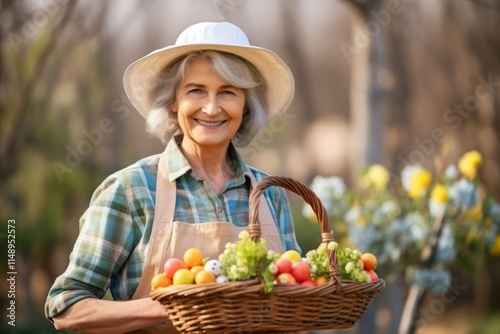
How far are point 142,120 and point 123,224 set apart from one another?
3.22 meters

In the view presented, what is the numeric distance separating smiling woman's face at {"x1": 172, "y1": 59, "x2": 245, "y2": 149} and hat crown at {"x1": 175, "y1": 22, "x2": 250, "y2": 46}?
0.19 feet

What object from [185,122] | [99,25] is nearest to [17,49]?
[99,25]

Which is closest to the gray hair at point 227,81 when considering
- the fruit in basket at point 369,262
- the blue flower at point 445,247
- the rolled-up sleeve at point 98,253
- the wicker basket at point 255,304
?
the rolled-up sleeve at point 98,253

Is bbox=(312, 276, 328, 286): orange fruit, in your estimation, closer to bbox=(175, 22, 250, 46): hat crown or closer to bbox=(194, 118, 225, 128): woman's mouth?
bbox=(194, 118, 225, 128): woman's mouth

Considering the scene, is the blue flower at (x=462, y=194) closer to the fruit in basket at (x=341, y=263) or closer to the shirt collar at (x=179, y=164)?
the shirt collar at (x=179, y=164)

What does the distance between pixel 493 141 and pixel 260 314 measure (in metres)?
4.13

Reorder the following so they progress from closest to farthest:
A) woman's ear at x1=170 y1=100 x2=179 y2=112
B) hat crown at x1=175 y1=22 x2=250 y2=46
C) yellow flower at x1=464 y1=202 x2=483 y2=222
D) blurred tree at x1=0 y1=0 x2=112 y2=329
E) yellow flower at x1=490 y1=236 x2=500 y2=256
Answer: hat crown at x1=175 y1=22 x2=250 y2=46 < woman's ear at x1=170 y1=100 x2=179 y2=112 < yellow flower at x1=464 y1=202 x2=483 y2=222 < yellow flower at x1=490 y1=236 x2=500 y2=256 < blurred tree at x1=0 y1=0 x2=112 y2=329

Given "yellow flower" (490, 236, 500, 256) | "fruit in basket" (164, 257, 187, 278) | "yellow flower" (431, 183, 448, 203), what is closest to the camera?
"fruit in basket" (164, 257, 187, 278)

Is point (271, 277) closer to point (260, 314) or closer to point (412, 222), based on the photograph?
point (260, 314)

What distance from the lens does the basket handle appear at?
213cm

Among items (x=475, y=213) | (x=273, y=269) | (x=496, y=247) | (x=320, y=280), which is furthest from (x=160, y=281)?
(x=496, y=247)

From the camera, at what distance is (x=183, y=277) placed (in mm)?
2074

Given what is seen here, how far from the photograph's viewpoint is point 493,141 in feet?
19.3

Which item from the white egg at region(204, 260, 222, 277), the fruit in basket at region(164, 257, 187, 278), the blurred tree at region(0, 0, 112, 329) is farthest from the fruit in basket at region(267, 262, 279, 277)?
the blurred tree at region(0, 0, 112, 329)
